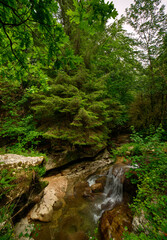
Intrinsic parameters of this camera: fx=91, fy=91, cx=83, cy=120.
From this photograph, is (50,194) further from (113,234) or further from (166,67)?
(166,67)

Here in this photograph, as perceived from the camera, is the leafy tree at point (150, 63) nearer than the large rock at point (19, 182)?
No

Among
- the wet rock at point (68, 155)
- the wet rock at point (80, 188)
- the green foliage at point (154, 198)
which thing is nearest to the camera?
the green foliage at point (154, 198)

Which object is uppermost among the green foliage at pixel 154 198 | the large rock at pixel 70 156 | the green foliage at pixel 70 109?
the green foliage at pixel 70 109

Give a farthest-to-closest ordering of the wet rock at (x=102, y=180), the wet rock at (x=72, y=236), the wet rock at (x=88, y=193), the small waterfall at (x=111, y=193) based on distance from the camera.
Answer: the wet rock at (x=102, y=180) → the wet rock at (x=88, y=193) → the small waterfall at (x=111, y=193) → the wet rock at (x=72, y=236)

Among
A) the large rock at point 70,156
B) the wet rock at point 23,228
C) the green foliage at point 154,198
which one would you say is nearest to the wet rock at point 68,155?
the large rock at point 70,156

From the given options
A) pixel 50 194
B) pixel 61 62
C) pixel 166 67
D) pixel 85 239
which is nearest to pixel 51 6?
pixel 61 62

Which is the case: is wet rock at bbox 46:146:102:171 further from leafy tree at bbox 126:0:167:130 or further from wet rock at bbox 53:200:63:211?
leafy tree at bbox 126:0:167:130

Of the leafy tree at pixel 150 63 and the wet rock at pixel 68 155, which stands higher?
the leafy tree at pixel 150 63

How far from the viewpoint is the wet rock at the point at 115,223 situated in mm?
2803

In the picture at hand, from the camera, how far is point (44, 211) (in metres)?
3.48

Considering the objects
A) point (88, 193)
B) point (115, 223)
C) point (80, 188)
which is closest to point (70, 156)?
point (80, 188)

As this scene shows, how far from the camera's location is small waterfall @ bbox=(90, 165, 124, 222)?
4.05m

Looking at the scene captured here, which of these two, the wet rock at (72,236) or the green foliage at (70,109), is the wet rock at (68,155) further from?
the wet rock at (72,236)

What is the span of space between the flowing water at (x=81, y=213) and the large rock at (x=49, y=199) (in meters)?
0.23
